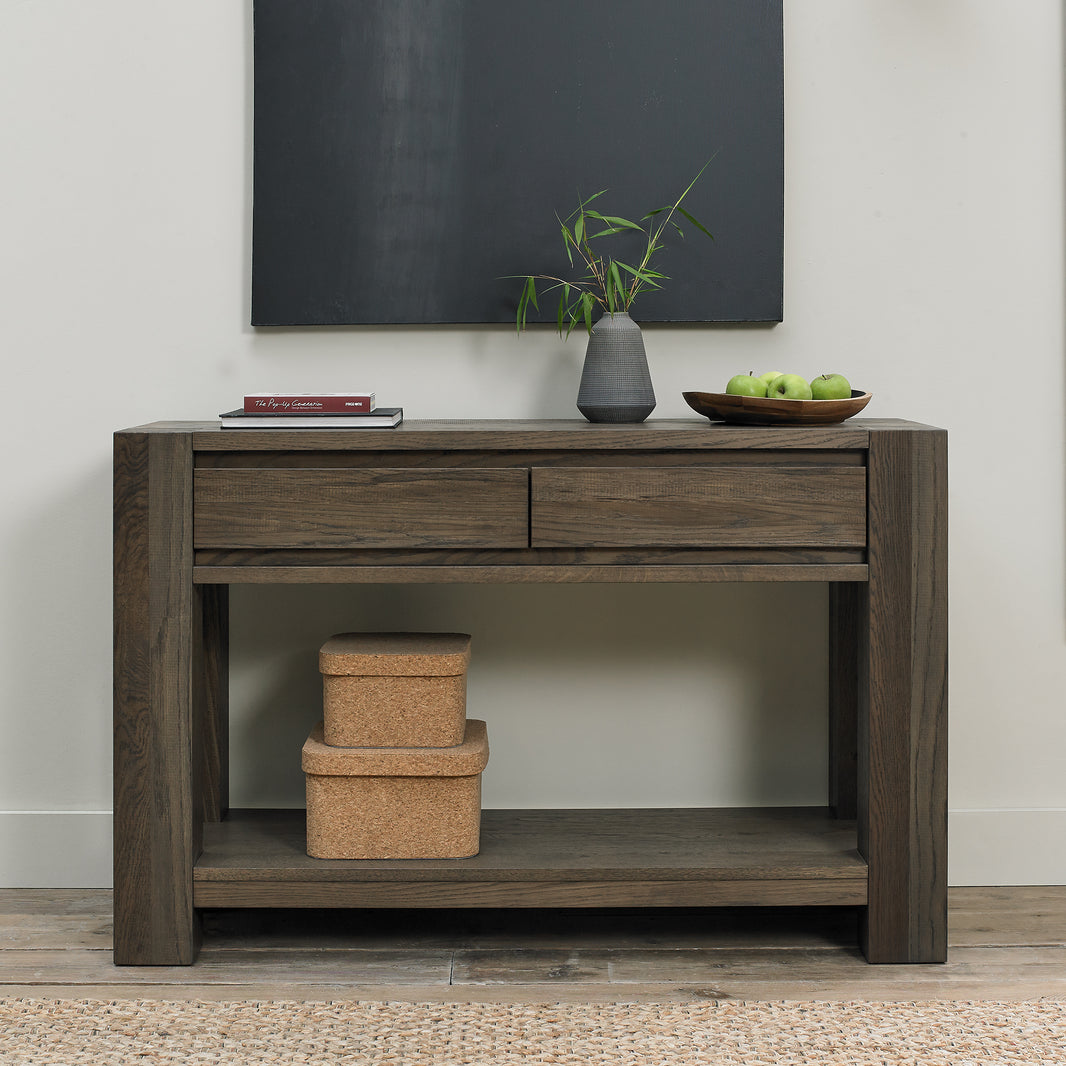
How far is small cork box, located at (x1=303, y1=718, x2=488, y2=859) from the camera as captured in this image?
1862 millimetres

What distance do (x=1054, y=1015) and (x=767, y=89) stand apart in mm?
1680

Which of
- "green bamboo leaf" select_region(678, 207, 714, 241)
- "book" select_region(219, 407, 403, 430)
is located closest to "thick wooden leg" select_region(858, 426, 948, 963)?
"green bamboo leaf" select_region(678, 207, 714, 241)

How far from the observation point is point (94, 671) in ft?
7.34

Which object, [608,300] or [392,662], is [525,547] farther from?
[608,300]

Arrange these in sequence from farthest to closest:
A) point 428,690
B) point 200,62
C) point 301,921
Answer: point 200,62 → point 301,921 → point 428,690

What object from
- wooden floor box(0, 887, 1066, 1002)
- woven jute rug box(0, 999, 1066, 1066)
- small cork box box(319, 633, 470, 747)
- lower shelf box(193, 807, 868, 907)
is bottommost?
wooden floor box(0, 887, 1066, 1002)

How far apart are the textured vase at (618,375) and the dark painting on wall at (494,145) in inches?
8.0

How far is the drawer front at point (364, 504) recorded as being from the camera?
1.78m

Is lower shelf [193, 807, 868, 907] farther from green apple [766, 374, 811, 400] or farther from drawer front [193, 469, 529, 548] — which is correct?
green apple [766, 374, 811, 400]

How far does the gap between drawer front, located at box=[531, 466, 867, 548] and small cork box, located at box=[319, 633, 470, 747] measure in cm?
30

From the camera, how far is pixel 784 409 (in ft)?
6.03

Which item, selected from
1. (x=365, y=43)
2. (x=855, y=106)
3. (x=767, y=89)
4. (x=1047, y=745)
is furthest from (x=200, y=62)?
(x=1047, y=745)

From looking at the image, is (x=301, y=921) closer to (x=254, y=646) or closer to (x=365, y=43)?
(x=254, y=646)

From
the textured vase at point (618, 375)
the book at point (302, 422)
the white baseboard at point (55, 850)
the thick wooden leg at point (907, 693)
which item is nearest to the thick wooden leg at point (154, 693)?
the book at point (302, 422)
